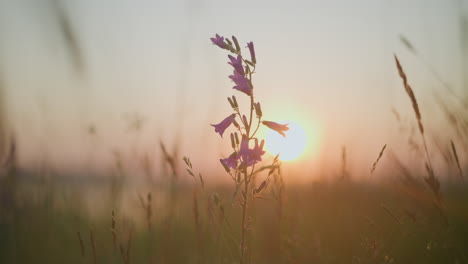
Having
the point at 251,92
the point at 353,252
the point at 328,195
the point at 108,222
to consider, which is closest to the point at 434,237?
the point at 353,252

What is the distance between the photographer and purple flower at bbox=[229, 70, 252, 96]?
1802 millimetres

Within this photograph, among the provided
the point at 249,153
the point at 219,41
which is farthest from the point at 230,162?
the point at 219,41

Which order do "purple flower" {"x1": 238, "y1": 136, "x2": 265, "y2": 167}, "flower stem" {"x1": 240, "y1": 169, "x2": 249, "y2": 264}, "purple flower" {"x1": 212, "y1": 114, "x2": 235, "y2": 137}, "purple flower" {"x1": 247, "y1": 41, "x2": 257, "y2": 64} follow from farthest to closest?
"purple flower" {"x1": 212, "y1": 114, "x2": 235, "y2": 137}, "purple flower" {"x1": 247, "y1": 41, "x2": 257, "y2": 64}, "purple flower" {"x1": 238, "y1": 136, "x2": 265, "y2": 167}, "flower stem" {"x1": 240, "y1": 169, "x2": 249, "y2": 264}

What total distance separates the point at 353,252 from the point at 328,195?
78 cm

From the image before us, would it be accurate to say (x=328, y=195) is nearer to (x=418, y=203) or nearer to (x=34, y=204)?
(x=418, y=203)

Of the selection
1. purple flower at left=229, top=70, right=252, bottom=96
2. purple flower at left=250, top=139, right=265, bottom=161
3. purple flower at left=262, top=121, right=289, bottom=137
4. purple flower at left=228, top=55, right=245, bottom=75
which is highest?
purple flower at left=228, top=55, right=245, bottom=75

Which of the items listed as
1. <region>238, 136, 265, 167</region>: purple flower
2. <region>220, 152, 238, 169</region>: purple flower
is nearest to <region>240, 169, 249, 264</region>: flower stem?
<region>238, 136, 265, 167</region>: purple flower

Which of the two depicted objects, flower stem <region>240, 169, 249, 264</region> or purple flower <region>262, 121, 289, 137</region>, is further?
purple flower <region>262, 121, 289, 137</region>

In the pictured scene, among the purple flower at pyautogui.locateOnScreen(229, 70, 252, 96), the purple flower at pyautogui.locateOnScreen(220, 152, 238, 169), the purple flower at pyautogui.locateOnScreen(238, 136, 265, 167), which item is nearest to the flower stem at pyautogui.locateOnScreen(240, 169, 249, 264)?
the purple flower at pyautogui.locateOnScreen(238, 136, 265, 167)

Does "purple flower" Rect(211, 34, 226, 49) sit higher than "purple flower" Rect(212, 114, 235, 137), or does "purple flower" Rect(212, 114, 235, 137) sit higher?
"purple flower" Rect(211, 34, 226, 49)

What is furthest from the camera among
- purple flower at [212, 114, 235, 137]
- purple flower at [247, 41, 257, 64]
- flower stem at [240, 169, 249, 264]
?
purple flower at [212, 114, 235, 137]

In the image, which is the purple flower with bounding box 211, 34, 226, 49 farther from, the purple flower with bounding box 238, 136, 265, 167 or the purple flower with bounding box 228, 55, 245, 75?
the purple flower with bounding box 238, 136, 265, 167

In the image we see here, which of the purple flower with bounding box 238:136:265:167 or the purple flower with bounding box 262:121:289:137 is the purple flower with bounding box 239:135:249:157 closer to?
the purple flower with bounding box 238:136:265:167

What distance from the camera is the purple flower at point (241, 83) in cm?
180
